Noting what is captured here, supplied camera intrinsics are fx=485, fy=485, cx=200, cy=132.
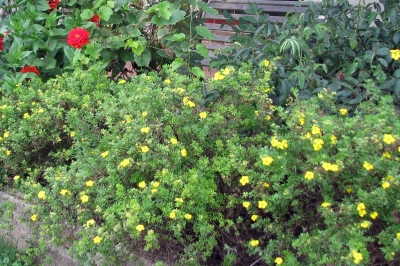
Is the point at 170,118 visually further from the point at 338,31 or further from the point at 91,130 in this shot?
the point at 338,31

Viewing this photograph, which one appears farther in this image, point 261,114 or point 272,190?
point 261,114

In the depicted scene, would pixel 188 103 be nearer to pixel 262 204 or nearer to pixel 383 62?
pixel 262 204

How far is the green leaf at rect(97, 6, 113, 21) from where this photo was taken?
3.28 metres

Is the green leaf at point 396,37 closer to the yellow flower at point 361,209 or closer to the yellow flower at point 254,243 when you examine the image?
the yellow flower at point 361,209

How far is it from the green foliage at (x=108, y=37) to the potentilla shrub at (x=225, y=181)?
69 cm

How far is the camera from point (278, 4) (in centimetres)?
438

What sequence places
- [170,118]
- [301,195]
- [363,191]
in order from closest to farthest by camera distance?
1. [363,191]
2. [301,195]
3. [170,118]

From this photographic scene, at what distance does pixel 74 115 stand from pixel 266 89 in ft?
3.40

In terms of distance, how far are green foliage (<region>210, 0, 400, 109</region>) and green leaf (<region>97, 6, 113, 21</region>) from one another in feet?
2.68

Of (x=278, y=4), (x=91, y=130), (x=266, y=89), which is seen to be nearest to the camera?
(x=266, y=89)

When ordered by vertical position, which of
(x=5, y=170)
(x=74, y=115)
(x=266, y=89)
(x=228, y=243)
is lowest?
(x=5, y=170)

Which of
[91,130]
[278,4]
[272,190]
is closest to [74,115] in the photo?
[91,130]

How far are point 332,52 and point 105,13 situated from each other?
152 cm

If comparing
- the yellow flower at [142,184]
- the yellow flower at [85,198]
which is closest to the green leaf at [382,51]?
the yellow flower at [142,184]
